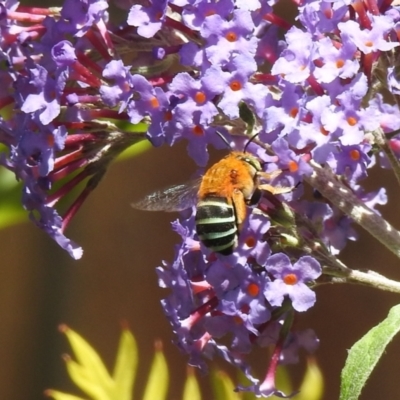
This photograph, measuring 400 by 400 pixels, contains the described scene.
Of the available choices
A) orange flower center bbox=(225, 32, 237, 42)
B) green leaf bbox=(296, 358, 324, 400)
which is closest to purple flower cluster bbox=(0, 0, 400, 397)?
orange flower center bbox=(225, 32, 237, 42)

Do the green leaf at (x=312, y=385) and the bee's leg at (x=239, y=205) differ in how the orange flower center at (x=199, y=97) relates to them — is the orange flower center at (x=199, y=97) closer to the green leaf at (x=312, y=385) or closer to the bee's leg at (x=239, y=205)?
the bee's leg at (x=239, y=205)

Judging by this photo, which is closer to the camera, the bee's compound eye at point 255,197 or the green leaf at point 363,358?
the green leaf at point 363,358

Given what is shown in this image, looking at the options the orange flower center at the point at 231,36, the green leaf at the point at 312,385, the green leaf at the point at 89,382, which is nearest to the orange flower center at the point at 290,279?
the orange flower center at the point at 231,36

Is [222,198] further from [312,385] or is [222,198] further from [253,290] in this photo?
[312,385]

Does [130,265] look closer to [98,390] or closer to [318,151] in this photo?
[98,390]

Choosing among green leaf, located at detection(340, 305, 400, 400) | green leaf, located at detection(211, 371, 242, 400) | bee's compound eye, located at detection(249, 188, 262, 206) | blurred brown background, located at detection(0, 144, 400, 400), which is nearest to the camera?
green leaf, located at detection(340, 305, 400, 400)

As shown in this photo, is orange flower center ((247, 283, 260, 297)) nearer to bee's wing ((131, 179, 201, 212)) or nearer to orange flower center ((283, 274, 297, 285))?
orange flower center ((283, 274, 297, 285))
